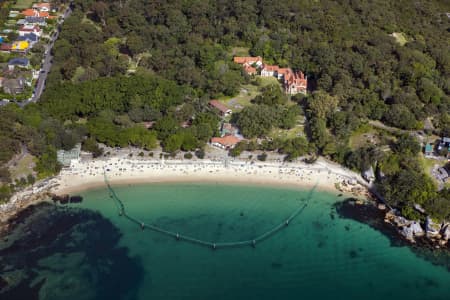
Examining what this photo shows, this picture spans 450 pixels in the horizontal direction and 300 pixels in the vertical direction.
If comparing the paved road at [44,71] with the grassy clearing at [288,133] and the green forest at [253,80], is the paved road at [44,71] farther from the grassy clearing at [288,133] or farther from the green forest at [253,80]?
the grassy clearing at [288,133]

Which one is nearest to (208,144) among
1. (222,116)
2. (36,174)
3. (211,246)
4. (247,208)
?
(222,116)

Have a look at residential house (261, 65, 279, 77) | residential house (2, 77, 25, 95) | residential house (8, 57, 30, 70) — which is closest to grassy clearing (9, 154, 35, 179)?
residential house (2, 77, 25, 95)

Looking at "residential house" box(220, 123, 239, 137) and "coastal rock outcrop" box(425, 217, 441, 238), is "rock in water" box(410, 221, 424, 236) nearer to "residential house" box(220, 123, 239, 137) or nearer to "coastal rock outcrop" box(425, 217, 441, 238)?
"coastal rock outcrop" box(425, 217, 441, 238)

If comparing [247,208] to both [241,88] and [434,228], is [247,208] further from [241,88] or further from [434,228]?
[241,88]

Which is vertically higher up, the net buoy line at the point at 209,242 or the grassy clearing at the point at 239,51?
the grassy clearing at the point at 239,51

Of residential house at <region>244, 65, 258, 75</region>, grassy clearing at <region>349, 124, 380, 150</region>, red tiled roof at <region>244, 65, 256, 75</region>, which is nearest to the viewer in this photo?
grassy clearing at <region>349, 124, 380, 150</region>

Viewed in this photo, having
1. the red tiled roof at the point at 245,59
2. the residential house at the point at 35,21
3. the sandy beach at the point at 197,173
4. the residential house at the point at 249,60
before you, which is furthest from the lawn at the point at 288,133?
the residential house at the point at 35,21
